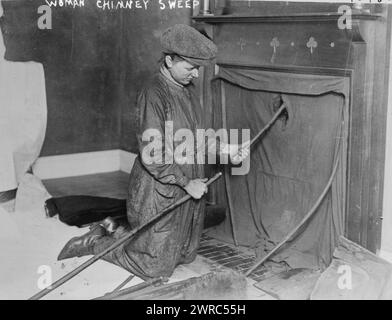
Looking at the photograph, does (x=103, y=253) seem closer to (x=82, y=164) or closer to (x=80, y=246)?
(x=80, y=246)

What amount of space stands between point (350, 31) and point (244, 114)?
1.11 meters

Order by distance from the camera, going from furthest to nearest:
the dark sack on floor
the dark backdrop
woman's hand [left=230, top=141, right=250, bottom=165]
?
the dark backdrop < the dark sack on floor < woman's hand [left=230, top=141, right=250, bottom=165]

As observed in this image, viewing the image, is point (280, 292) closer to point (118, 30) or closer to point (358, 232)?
point (358, 232)

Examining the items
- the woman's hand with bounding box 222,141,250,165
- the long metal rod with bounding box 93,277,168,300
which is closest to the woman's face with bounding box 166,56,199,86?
the woman's hand with bounding box 222,141,250,165

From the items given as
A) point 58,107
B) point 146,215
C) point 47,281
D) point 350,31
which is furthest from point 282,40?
point 58,107

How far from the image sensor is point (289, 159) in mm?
4246

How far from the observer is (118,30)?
6.18 metres

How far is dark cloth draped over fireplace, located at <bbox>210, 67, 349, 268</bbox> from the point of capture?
12.9 ft

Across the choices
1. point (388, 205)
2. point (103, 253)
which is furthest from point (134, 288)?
point (388, 205)

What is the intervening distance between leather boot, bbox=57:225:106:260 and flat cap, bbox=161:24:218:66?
155 cm

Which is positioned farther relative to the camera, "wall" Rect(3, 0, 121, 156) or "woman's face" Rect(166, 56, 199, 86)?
"wall" Rect(3, 0, 121, 156)

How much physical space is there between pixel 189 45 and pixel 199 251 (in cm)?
169

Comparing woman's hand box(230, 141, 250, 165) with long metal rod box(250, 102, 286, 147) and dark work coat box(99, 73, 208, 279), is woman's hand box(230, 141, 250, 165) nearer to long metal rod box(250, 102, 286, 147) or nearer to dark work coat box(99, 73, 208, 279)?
long metal rod box(250, 102, 286, 147)
